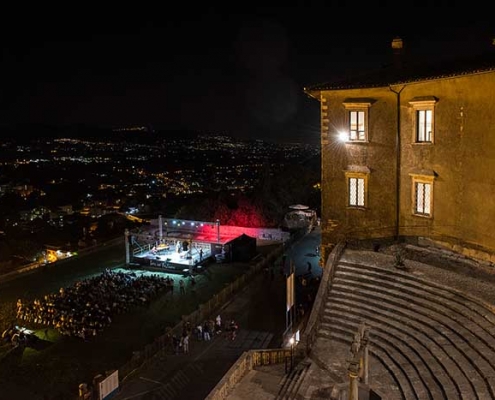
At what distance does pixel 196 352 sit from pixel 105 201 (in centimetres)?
9033

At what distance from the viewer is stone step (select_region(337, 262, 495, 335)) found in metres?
16.4

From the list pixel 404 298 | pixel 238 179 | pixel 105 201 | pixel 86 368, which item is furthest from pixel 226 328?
pixel 238 179

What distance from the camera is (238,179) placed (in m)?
124

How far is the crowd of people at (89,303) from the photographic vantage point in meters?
28.5

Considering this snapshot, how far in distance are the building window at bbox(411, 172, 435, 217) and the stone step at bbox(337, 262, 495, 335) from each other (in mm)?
3759

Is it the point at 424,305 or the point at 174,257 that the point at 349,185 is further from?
the point at 174,257

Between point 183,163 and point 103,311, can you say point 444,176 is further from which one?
point 183,163

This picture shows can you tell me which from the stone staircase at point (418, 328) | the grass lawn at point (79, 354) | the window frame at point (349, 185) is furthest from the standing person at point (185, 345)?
the window frame at point (349, 185)

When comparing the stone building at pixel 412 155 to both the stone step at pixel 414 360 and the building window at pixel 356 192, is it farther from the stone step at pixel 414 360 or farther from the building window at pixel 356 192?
the stone step at pixel 414 360

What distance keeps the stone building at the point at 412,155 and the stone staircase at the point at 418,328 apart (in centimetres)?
342

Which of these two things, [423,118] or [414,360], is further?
[423,118]

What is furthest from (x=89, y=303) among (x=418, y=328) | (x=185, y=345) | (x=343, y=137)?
(x=418, y=328)

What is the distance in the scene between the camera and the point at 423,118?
23.0m

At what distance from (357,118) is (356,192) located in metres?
3.37
